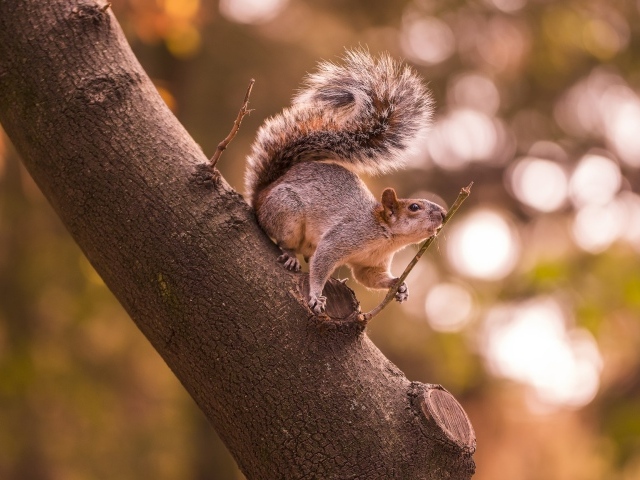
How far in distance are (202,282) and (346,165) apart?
1.15m

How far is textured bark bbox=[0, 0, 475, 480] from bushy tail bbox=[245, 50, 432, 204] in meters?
0.83

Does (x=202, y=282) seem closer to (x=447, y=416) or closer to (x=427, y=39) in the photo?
(x=447, y=416)

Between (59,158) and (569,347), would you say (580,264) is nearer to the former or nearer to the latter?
(569,347)

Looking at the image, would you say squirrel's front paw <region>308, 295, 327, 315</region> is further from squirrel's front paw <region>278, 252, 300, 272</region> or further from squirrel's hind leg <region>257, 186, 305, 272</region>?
squirrel's hind leg <region>257, 186, 305, 272</region>

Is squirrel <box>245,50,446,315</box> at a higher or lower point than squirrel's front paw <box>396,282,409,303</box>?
higher

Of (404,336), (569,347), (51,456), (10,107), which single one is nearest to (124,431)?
(51,456)

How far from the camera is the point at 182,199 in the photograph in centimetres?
210

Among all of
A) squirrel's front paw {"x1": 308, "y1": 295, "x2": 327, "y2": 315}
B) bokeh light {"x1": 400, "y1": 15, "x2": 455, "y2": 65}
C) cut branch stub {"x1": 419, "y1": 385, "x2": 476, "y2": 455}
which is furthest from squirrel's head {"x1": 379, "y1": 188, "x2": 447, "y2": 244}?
bokeh light {"x1": 400, "y1": 15, "x2": 455, "y2": 65}

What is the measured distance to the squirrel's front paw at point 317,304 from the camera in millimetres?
2154

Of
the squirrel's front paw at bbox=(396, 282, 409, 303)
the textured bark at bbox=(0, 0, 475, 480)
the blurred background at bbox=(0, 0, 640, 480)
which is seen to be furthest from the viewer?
the blurred background at bbox=(0, 0, 640, 480)

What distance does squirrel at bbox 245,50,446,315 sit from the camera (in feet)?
9.42

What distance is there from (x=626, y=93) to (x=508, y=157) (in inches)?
50.7

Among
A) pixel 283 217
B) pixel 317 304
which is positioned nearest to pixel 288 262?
pixel 317 304

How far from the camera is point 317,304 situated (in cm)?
221
